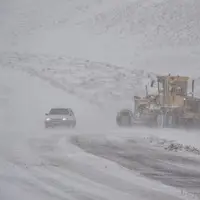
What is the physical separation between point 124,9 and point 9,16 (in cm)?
282

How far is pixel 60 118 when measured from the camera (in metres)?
10.2

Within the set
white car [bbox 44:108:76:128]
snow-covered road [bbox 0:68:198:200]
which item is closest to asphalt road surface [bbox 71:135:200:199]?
snow-covered road [bbox 0:68:198:200]

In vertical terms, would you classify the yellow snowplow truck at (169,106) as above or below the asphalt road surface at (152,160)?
above

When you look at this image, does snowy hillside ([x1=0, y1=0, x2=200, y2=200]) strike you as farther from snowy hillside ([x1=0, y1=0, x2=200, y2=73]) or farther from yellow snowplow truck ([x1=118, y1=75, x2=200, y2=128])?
yellow snowplow truck ([x1=118, y1=75, x2=200, y2=128])

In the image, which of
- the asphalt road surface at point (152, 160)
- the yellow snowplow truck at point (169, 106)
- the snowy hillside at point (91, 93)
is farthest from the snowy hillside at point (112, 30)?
the asphalt road surface at point (152, 160)

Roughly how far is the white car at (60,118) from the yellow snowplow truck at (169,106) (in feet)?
3.88

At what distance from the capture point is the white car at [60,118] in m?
9.98

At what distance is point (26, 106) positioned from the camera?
8.73m

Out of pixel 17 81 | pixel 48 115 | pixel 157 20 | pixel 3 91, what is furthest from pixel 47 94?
pixel 157 20

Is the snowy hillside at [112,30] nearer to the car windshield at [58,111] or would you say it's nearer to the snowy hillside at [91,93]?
the snowy hillside at [91,93]

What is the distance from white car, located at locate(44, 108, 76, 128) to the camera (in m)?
9.98

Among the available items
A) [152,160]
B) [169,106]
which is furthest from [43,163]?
[169,106]

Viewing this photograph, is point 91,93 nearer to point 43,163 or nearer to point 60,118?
point 60,118

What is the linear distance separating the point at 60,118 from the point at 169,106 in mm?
2046
